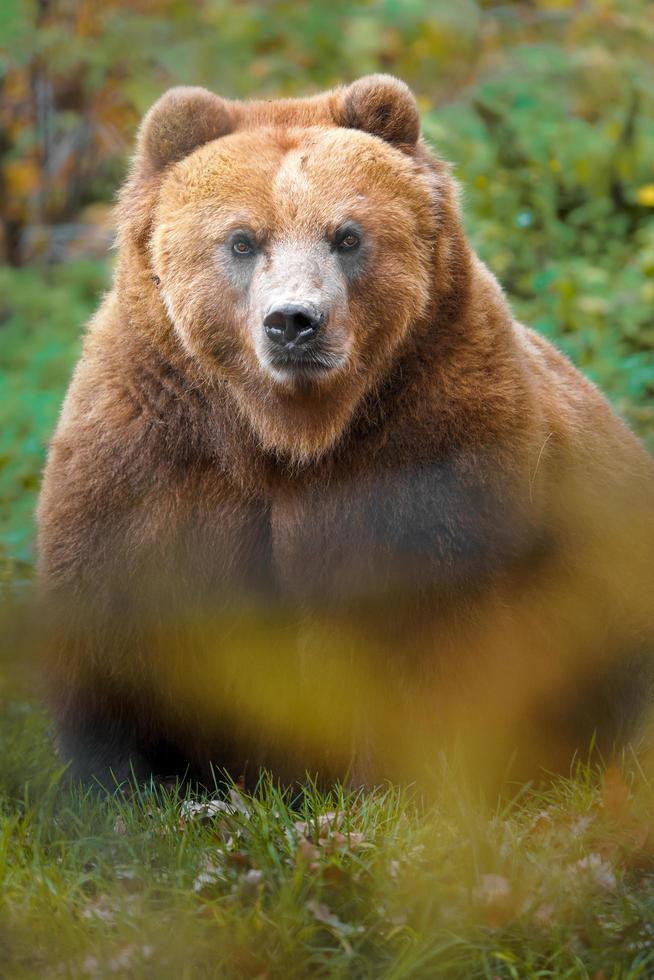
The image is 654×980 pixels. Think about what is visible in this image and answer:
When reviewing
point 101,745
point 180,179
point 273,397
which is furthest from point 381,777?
point 180,179

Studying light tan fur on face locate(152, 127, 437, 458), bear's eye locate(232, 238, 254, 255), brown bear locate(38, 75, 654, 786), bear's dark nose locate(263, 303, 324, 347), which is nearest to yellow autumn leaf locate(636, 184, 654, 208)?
brown bear locate(38, 75, 654, 786)

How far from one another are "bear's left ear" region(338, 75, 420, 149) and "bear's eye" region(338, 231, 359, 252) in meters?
0.51

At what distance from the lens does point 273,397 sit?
178 inches

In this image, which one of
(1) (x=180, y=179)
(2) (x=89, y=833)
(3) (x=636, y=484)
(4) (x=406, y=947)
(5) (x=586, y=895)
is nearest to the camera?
(4) (x=406, y=947)

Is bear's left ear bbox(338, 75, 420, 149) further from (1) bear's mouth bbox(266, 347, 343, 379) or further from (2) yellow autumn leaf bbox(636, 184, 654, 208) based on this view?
(2) yellow autumn leaf bbox(636, 184, 654, 208)

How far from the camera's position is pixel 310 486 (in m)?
A: 4.62

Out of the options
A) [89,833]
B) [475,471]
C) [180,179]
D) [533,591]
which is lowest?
[89,833]

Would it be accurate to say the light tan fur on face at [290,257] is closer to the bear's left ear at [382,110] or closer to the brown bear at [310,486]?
the brown bear at [310,486]

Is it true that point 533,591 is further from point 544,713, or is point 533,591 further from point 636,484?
point 636,484

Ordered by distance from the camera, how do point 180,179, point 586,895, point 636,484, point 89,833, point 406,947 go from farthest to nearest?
point 636,484, point 180,179, point 89,833, point 586,895, point 406,947

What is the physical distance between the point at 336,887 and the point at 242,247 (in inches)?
80.5

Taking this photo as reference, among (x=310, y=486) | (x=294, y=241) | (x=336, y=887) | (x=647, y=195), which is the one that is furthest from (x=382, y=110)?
(x=647, y=195)

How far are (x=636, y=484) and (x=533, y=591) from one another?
92cm

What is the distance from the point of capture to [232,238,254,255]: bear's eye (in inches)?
175
